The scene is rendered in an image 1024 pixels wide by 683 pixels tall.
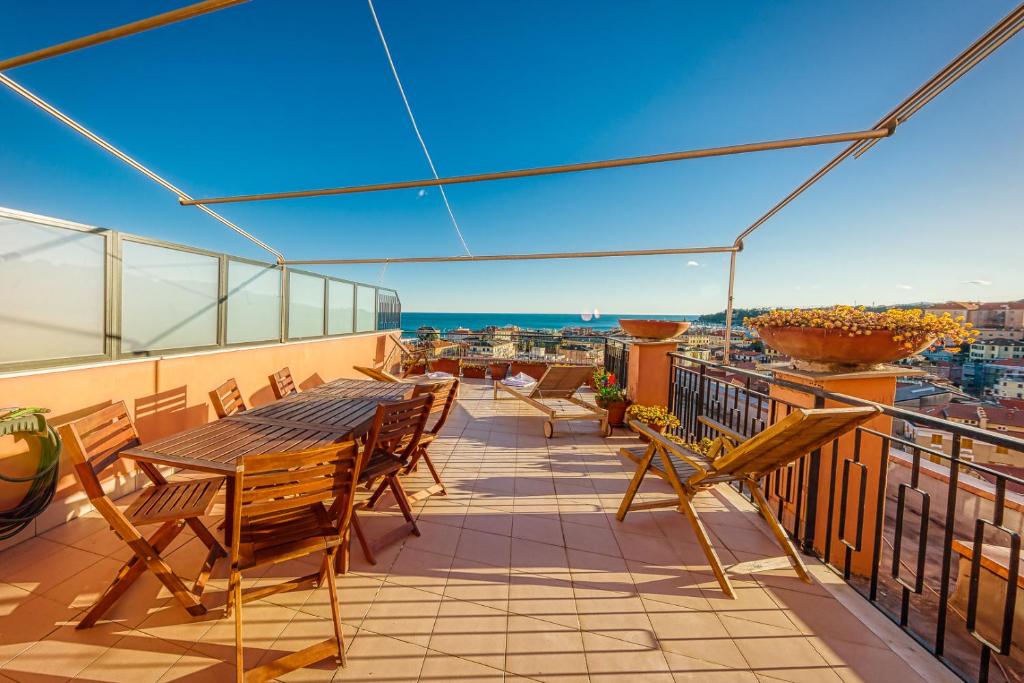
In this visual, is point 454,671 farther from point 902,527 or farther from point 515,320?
point 515,320

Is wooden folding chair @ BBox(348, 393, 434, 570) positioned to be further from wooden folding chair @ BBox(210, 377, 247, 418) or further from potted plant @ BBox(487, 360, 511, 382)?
potted plant @ BBox(487, 360, 511, 382)

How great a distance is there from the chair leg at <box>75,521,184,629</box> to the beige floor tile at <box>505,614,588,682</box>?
4.91 ft

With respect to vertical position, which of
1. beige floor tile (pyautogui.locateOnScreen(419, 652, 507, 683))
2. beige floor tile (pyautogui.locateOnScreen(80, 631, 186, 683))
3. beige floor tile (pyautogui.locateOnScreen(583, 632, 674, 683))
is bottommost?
beige floor tile (pyautogui.locateOnScreen(80, 631, 186, 683))

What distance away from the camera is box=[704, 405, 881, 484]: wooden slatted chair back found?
157cm

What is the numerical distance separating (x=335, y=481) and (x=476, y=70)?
7.75 metres

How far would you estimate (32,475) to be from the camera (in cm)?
223

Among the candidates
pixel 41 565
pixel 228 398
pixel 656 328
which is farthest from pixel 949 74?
pixel 41 565

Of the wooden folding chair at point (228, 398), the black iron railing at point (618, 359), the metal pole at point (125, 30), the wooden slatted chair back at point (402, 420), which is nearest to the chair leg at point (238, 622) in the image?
the wooden slatted chair back at point (402, 420)

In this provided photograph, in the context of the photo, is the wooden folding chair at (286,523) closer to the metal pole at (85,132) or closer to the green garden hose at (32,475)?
the green garden hose at (32,475)

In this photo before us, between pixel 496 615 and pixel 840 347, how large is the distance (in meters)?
2.26

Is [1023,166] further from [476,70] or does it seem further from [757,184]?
[476,70]

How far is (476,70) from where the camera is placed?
7.05 meters

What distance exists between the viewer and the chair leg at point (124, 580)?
5.25 ft

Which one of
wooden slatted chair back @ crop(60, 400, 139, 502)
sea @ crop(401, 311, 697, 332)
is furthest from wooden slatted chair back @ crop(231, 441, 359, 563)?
sea @ crop(401, 311, 697, 332)
